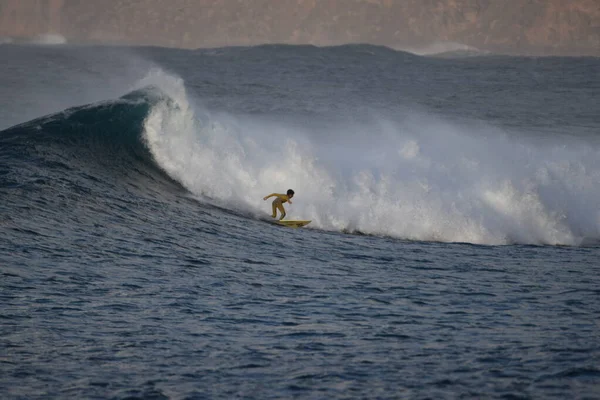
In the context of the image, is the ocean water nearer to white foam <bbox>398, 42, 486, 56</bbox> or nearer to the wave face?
the wave face

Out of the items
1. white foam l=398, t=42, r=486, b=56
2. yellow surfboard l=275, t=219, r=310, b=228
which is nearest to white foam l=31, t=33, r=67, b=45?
white foam l=398, t=42, r=486, b=56

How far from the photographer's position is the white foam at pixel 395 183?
56.2ft

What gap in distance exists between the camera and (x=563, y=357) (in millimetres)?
8109

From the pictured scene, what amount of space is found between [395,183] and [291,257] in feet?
20.2

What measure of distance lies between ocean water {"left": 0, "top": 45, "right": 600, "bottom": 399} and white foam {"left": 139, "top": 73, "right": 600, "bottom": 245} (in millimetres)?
55

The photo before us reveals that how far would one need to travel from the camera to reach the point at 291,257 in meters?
13.1

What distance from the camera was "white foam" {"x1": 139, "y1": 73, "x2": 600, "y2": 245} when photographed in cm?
1714

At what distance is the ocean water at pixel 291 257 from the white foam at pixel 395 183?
5cm

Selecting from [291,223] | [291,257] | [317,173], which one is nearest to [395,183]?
[317,173]

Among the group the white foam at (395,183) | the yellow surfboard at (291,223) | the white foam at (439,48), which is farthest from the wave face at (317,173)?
the white foam at (439,48)

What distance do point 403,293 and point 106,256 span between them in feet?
13.9

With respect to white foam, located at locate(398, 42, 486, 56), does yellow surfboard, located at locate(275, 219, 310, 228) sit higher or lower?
lower

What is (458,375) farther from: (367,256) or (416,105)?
(416,105)

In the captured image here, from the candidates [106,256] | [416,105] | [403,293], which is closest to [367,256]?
[403,293]
